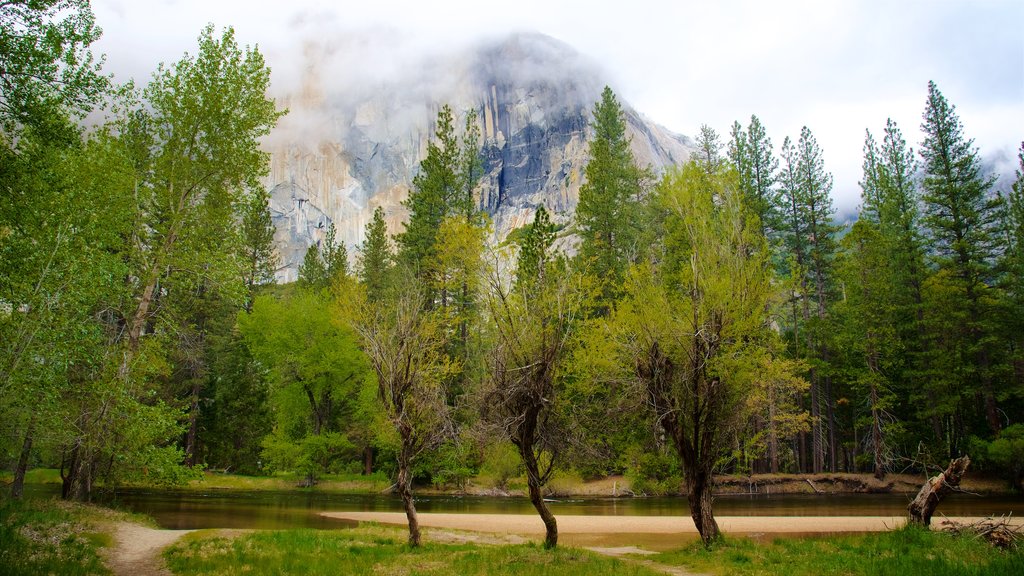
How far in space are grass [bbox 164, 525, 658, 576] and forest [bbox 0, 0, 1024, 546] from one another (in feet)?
5.28

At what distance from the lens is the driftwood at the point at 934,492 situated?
40.3 ft

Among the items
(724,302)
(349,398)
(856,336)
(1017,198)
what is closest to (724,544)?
(724,302)

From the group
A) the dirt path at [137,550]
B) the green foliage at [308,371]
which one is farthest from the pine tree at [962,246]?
the dirt path at [137,550]

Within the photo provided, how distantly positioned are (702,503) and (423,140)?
12436 centimetres

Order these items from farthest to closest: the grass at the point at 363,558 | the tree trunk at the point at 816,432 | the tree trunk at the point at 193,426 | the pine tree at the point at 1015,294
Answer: the tree trunk at the point at 193,426
the tree trunk at the point at 816,432
the pine tree at the point at 1015,294
the grass at the point at 363,558

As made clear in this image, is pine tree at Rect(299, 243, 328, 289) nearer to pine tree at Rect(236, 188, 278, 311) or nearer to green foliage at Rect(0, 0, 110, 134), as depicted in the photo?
pine tree at Rect(236, 188, 278, 311)

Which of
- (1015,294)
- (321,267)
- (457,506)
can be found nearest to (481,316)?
(457,506)

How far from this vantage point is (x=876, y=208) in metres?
43.4

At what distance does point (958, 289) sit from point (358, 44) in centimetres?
15373

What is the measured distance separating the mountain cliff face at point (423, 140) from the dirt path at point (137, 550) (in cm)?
10240

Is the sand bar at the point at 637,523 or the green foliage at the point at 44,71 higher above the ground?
the green foliage at the point at 44,71

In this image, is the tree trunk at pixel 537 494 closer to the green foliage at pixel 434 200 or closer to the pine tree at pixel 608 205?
the pine tree at pixel 608 205

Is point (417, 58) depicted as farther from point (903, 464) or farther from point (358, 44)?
point (903, 464)

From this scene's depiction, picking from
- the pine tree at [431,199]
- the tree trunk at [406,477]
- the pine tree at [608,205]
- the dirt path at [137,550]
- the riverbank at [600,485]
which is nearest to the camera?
the dirt path at [137,550]
